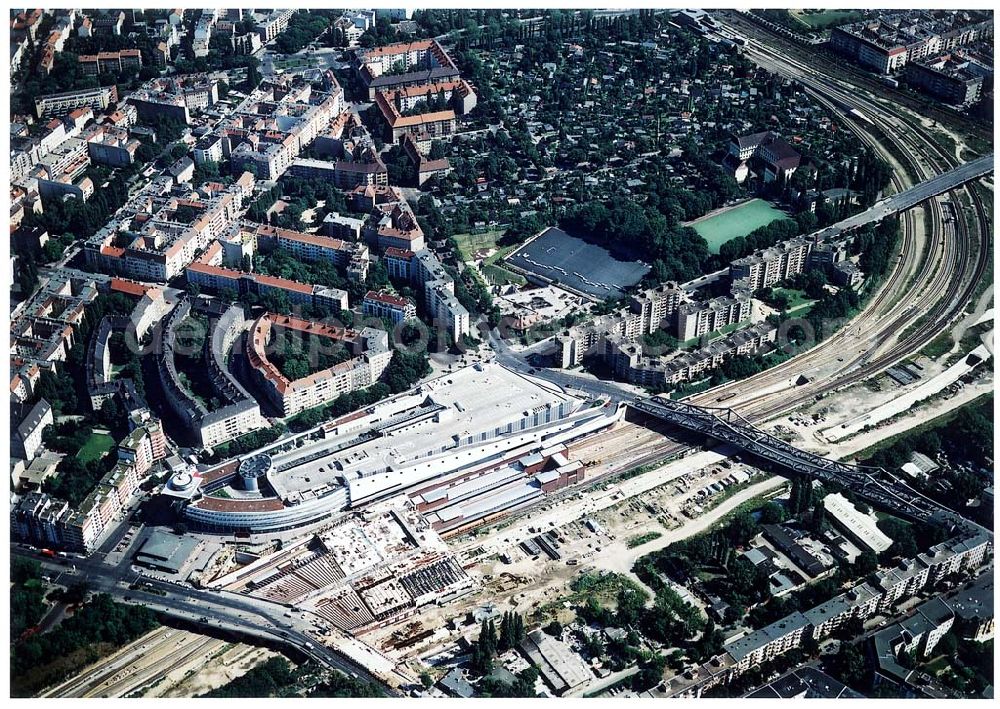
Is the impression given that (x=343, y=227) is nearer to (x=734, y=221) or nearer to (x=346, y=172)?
(x=346, y=172)

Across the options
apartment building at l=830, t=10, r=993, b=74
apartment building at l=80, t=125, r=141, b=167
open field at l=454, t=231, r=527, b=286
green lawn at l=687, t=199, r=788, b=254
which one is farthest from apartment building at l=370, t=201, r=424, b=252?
apartment building at l=830, t=10, r=993, b=74

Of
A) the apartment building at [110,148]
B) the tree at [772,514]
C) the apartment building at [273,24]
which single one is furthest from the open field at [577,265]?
the apartment building at [273,24]

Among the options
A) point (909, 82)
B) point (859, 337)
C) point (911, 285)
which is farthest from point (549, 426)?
point (909, 82)

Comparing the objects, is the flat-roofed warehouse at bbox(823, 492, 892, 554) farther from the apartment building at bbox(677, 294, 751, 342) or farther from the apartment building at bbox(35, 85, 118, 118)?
the apartment building at bbox(35, 85, 118, 118)

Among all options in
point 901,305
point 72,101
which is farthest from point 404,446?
point 72,101

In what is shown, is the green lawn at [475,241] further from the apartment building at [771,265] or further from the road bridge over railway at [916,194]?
the road bridge over railway at [916,194]
